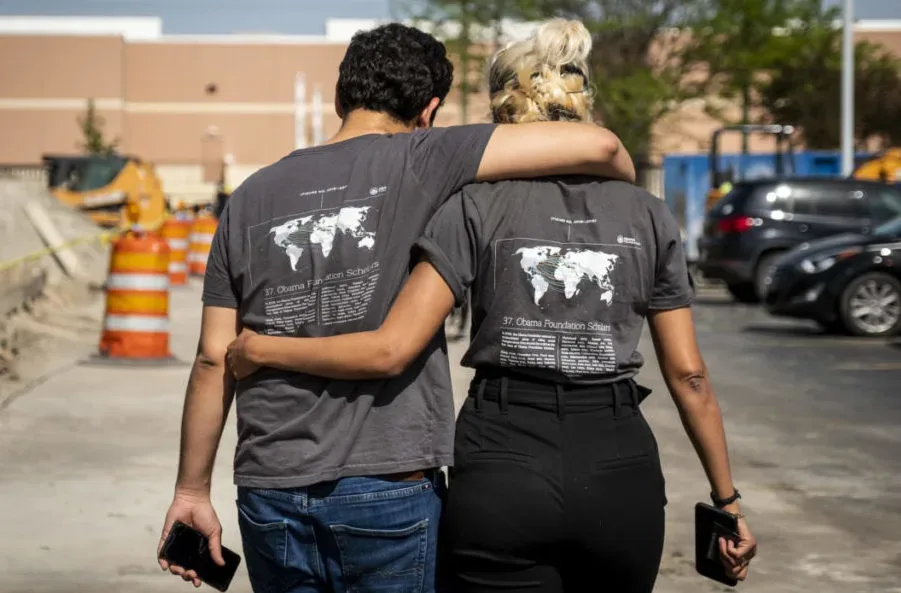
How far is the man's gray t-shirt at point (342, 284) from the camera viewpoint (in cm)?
307

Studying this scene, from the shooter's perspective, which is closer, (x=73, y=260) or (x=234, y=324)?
(x=234, y=324)

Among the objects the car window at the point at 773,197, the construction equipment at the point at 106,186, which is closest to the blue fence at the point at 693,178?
the car window at the point at 773,197

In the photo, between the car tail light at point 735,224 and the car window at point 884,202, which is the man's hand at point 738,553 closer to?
the car tail light at point 735,224

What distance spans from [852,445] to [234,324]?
282 inches

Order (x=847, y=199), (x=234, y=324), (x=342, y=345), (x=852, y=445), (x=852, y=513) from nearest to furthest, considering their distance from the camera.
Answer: (x=342, y=345) → (x=234, y=324) → (x=852, y=513) → (x=852, y=445) → (x=847, y=199)

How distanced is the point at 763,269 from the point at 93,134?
217 ft

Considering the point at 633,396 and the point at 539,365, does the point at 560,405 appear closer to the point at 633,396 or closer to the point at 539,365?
the point at 539,365

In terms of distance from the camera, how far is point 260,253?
3.15m

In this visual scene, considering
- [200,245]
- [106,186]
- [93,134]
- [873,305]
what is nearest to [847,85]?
[200,245]

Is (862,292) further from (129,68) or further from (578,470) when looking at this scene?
(129,68)

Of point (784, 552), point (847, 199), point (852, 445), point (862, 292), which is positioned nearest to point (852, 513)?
point (784, 552)

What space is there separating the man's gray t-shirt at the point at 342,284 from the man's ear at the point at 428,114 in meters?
0.11

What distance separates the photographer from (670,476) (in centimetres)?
844

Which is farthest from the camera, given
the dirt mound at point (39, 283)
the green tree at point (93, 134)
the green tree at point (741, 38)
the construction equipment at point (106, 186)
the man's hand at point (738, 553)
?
the green tree at point (93, 134)
